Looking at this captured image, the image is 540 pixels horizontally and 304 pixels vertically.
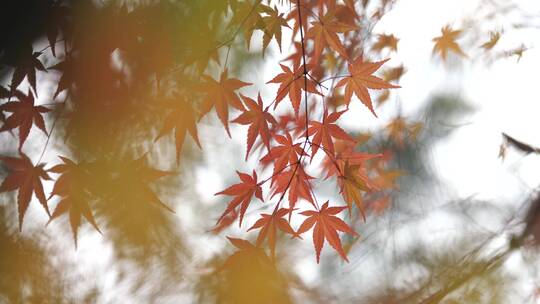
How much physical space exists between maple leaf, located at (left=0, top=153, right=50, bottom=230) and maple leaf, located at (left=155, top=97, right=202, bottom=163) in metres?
0.26

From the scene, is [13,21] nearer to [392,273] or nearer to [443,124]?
[392,273]

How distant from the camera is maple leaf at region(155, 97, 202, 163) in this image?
2.51 feet

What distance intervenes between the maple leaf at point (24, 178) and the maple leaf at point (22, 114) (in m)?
0.05

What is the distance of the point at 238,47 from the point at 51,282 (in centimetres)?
117

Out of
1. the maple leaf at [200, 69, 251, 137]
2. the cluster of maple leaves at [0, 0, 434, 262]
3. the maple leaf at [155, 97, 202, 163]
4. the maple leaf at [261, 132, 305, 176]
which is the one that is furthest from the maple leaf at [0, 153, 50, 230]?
the maple leaf at [261, 132, 305, 176]

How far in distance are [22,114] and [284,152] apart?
0.56 meters

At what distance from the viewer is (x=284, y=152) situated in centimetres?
78

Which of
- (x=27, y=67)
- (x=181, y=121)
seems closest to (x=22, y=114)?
(x=27, y=67)

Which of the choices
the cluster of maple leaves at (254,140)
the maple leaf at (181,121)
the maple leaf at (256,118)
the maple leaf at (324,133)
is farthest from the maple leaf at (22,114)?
the maple leaf at (324,133)

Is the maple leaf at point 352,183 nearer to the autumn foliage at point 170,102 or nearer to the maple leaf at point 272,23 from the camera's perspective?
the autumn foliage at point 170,102

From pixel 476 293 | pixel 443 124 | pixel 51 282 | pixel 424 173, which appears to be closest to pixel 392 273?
pixel 476 293

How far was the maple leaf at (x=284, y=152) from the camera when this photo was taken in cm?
77

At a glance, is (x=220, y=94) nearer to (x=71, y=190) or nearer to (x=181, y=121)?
(x=181, y=121)

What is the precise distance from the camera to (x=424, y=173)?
1.89 metres
